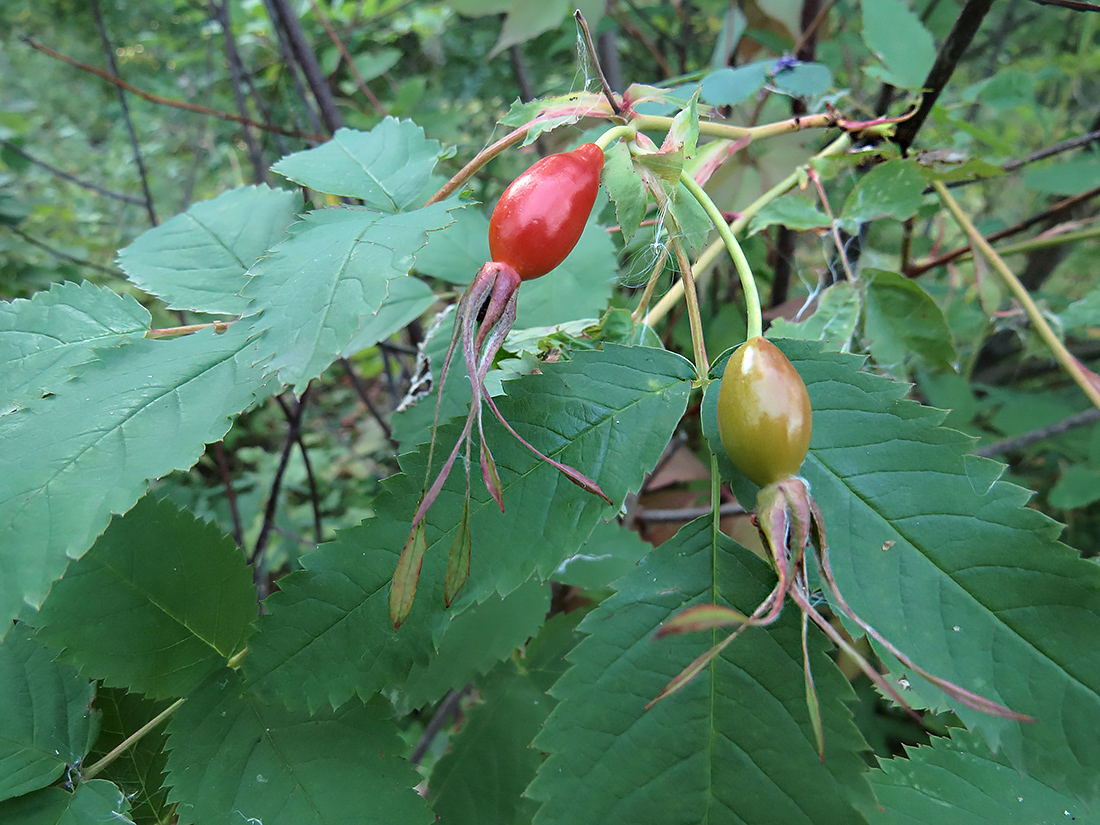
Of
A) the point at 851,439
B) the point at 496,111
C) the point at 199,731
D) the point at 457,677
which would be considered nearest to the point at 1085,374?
the point at 851,439

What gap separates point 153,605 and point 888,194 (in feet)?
3.40

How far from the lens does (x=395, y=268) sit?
52 cm

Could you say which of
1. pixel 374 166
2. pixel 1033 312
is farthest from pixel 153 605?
pixel 1033 312

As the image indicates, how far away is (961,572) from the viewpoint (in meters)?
0.49

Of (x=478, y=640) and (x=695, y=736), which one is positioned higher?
(x=695, y=736)

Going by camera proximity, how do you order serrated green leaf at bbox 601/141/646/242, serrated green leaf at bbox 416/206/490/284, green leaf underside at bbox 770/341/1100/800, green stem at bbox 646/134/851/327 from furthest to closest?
serrated green leaf at bbox 416/206/490/284, green stem at bbox 646/134/851/327, serrated green leaf at bbox 601/141/646/242, green leaf underside at bbox 770/341/1100/800

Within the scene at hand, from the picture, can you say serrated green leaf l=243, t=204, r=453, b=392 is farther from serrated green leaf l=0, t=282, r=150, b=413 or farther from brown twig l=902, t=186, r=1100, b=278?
brown twig l=902, t=186, r=1100, b=278

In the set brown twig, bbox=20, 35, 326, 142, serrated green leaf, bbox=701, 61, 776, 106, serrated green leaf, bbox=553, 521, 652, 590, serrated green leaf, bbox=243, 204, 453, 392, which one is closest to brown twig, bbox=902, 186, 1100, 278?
serrated green leaf, bbox=701, 61, 776, 106

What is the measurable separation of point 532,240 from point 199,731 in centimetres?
59

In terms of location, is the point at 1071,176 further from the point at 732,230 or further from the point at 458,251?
the point at 458,251

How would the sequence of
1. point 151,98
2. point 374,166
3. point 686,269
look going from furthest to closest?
point 151,98, point 374,166, point 686,269

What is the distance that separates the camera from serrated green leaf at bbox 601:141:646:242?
1.88ft

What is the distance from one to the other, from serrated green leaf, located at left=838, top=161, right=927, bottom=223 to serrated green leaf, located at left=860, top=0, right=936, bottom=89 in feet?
0.73

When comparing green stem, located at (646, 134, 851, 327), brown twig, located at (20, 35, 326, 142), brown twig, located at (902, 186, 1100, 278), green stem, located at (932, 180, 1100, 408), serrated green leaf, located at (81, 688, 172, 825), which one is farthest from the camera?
brown twig, located at (20, 35, 326, 142)
